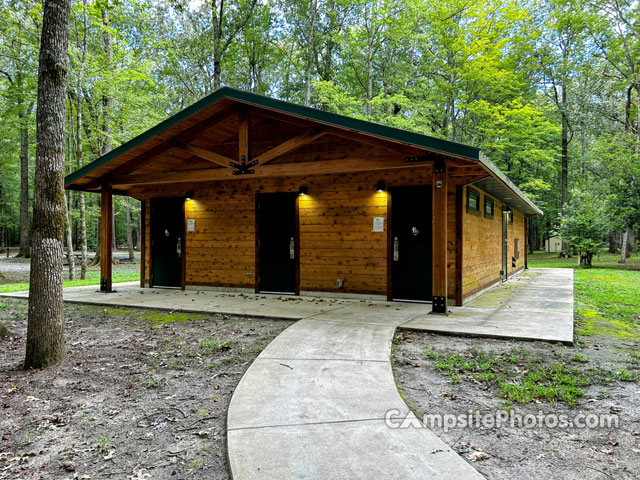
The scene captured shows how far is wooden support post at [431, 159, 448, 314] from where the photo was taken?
18.2 ft

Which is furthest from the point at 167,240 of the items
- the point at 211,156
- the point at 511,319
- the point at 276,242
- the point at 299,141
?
the point at 511,319

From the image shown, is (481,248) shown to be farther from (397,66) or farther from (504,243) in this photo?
(397,66)

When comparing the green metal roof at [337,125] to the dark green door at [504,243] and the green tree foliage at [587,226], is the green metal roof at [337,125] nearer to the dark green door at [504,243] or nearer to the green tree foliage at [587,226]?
the dark green door at [504,243]

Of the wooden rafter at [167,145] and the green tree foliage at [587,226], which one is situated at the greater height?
the wooden rafter at [167,145]

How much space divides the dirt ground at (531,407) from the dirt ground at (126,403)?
1373mm

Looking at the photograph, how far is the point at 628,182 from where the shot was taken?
1472 cm

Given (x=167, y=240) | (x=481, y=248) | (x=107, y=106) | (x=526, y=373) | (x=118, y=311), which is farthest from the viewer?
(x=107, y=106)

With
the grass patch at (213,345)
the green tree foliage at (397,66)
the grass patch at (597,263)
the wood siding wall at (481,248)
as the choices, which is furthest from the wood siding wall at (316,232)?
the grass patch at (597,263)

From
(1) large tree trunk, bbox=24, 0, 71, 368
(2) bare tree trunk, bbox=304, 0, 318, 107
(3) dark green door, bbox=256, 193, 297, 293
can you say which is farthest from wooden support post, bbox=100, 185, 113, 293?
(2) bare tree trunk, bbox=304, 0, 318, 107

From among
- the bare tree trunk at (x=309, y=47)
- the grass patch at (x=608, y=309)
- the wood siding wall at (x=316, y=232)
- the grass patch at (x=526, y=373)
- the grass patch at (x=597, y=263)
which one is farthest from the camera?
the grass patch at (x=597, y=263)

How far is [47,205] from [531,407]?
435cm

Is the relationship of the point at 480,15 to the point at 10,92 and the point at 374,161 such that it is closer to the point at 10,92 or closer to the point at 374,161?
the point at 374,161

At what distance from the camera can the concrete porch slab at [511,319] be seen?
452 centimetres

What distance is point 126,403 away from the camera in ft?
9.18
